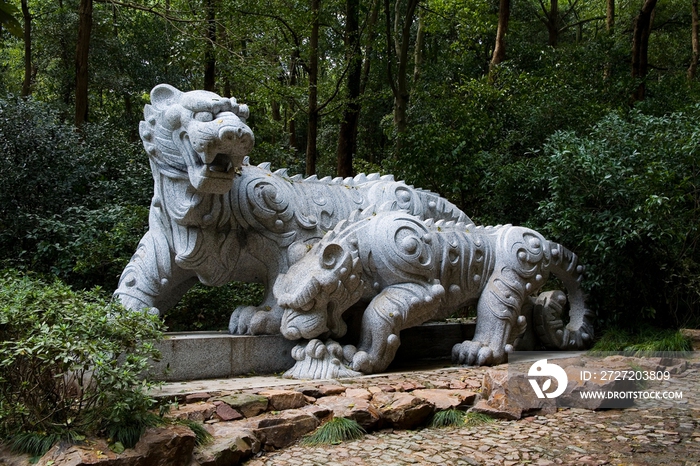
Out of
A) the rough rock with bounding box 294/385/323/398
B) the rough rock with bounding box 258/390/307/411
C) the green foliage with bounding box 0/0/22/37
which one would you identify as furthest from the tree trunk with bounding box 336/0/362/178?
the green foliage with bounding box 0/0/22/37

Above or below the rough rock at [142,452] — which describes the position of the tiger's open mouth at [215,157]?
above

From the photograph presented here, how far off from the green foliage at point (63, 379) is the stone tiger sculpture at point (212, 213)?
5.68ft

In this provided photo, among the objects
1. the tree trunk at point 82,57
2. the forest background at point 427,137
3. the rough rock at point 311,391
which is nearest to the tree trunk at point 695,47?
the forest background at point 427,137

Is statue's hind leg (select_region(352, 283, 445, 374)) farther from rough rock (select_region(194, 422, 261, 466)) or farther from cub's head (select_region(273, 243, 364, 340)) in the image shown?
rough rock (select_region(194, 422, 261, 466))

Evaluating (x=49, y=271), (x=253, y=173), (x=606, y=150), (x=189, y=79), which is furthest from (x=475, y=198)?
(x=189, y=79)

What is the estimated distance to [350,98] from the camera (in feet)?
44.3

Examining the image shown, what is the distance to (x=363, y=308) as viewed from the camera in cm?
629

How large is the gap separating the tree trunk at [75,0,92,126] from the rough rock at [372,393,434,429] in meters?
8.22

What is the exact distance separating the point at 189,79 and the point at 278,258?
40.3 ft

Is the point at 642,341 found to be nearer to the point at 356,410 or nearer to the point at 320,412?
the point at 356,410

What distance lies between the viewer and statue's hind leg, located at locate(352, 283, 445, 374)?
5707 millimetres

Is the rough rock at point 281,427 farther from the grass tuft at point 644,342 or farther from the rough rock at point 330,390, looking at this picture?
the grass tuft at point 644,342

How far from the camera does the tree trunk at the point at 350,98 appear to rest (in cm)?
1288

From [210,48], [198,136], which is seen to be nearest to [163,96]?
[198,136]
